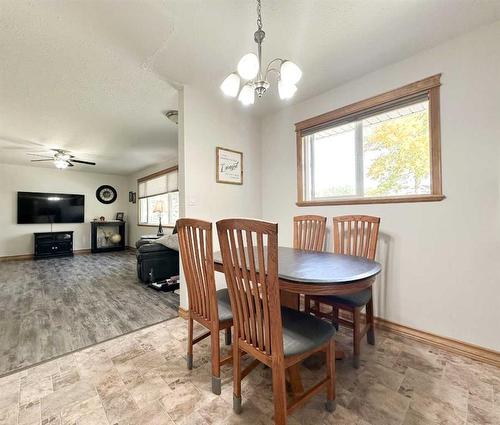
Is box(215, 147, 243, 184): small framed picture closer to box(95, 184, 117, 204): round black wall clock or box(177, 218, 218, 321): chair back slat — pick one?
box(177, 218, 218, 321): chair back slat

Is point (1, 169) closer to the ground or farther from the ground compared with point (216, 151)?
farther from the ground

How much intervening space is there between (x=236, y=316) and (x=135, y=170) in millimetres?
6647

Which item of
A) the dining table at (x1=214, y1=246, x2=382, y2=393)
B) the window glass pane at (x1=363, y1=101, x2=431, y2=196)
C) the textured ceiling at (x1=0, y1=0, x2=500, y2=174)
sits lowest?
the dining table at (x1=214, y1=246, x2=382, y2=393)

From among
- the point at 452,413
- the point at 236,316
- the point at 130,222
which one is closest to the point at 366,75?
the point at 236,316

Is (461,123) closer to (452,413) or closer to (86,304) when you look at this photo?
(452,413)

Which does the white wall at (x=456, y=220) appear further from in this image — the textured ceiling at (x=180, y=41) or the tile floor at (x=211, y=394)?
the tile floor at (x=211, y=394)

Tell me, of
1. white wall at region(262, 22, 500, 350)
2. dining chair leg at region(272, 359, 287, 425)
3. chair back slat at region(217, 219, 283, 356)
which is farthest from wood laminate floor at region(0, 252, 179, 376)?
white wall at region(262, 22, 500, 350)

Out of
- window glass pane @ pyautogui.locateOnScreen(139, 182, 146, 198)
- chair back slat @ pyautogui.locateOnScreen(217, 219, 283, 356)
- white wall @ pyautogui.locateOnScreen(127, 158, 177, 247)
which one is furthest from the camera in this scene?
window glass pane @ pyautogui.locateOnScreen(139, 182, 146, 198)

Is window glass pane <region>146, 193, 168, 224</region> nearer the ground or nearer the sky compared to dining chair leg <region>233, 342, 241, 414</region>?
nearer the sky

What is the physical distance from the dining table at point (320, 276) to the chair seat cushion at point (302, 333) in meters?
0.15

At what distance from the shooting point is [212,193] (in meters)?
2.71

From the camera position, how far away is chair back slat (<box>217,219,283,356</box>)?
3.37 feet

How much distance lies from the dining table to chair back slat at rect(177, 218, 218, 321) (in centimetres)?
16

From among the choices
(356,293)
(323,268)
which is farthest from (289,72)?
(356,293)
